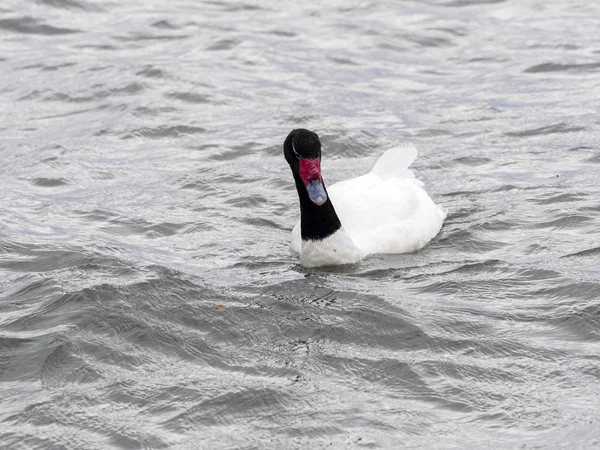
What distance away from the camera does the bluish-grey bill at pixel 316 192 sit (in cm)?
985

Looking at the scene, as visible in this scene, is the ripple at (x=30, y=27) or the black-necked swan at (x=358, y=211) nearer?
the black-necked swan at (x=358, y=211)

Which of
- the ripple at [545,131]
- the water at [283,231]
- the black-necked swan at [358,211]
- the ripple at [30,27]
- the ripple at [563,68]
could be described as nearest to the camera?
the water at [283,231]

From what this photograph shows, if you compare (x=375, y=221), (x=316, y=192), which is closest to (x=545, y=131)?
(x=375, y=221)

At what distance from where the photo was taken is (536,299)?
8.95 m

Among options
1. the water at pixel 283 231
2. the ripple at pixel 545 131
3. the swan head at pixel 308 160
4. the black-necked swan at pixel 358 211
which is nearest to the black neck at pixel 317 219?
the black-necked swan at pixel 358 211

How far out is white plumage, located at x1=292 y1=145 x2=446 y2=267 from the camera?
33.0 feet

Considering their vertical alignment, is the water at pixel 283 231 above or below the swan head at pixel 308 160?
below

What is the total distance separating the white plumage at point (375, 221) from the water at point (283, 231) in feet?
0.44

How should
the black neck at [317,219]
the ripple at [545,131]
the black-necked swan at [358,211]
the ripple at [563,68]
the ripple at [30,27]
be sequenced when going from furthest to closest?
the ripple at [30,27] → the ripple at [563,68] → the ripple at [545,131] → the black neck at [317,219] → the black-necked swan at [358,211]

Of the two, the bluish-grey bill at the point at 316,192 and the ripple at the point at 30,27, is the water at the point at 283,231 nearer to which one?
the ripple at the point at 30,27

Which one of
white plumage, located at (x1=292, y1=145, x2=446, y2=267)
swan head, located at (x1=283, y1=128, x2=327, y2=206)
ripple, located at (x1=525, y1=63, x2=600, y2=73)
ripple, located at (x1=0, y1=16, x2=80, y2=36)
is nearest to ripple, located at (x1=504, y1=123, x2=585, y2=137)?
ripple, located at (x1=525, y1=63, x2=600, y2=73)

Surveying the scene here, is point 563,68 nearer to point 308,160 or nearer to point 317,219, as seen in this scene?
point 317,219

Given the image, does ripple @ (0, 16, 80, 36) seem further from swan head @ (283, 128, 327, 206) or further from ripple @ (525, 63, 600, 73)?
swan head @ (283, 128, 327, 206)

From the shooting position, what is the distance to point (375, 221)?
10.6 metres
